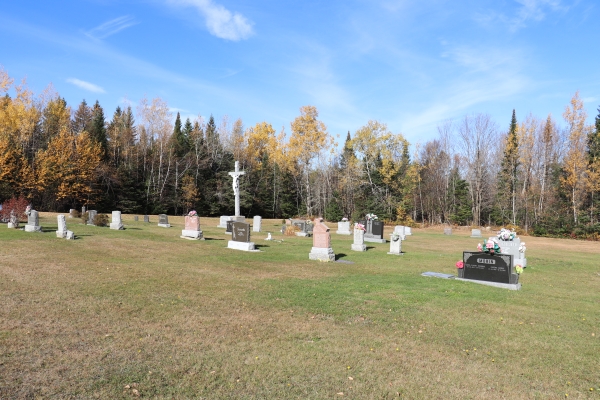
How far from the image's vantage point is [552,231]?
36281mm

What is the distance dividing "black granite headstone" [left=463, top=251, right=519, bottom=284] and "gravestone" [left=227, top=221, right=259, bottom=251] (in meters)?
8.58

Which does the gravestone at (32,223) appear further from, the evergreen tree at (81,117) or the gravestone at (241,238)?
the evergreen tree at (81,117)

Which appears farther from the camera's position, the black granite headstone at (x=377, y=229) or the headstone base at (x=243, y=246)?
the black granite headstone at (x=377, y=229)

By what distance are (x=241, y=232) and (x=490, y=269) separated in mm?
9795

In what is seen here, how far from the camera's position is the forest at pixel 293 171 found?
36531 millimetres

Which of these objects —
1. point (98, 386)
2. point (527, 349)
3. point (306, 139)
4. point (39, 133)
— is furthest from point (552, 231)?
point (39, 133)

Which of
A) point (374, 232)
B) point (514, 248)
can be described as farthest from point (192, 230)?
point (514, 248)

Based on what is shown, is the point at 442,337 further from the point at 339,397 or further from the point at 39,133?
the point at 39,133

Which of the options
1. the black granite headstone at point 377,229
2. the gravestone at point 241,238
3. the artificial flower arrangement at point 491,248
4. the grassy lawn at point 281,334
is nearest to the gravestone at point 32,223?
the grassy lawn at point 281,334

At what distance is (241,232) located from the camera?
1636 centimetres

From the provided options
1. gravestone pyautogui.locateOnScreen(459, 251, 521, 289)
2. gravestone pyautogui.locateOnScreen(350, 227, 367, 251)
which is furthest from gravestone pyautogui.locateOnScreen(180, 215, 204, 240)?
gravestone pyautogui.locateOnScreen(459, 251, 521, 289)

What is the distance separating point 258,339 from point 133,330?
1.95 meters

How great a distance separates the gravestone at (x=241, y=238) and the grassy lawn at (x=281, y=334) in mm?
4715

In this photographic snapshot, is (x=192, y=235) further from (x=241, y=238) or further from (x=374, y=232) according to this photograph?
(x=374, y=232)
